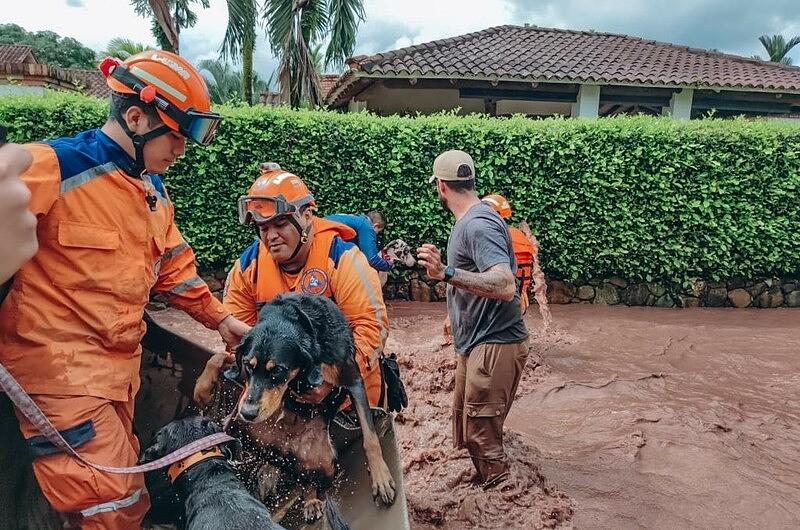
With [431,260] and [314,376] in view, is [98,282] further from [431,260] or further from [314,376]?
[431,260]

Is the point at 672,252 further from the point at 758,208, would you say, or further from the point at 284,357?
the point at 284,357

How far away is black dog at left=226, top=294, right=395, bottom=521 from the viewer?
91.4 inches

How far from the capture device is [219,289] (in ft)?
30.3

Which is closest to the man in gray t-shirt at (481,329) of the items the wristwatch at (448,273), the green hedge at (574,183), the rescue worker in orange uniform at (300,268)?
the wristwatch at (448,273)

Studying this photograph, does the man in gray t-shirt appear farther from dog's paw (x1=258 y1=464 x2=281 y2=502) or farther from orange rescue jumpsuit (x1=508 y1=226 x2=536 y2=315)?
orange rescue jumpsuit (x1=508 y1=226 x2=536 y2=315)

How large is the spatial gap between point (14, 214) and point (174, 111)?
59.6 inches

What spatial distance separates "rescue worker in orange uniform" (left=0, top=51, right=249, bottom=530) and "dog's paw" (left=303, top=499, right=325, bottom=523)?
67 cm

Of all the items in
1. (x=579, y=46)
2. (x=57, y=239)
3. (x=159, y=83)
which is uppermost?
(x=579, y=46)

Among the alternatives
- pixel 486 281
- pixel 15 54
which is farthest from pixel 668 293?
pixel 15 54

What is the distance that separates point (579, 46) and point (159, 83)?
17372mm

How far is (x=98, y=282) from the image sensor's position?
83.1 inches

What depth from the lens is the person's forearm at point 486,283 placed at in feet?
10.6

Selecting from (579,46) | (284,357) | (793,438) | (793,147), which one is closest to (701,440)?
(793,438)

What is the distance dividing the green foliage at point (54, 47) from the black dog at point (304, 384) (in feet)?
156
